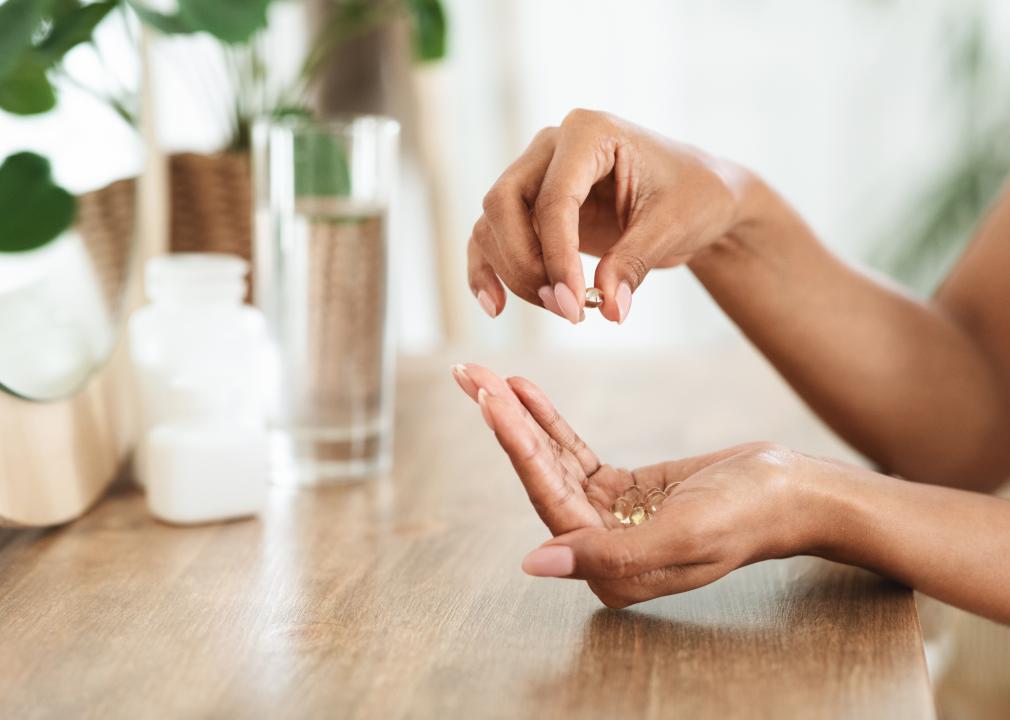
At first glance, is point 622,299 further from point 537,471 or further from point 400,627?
point 400,627

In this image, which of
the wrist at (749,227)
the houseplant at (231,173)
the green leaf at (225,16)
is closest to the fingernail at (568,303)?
the wrist at (749,227)

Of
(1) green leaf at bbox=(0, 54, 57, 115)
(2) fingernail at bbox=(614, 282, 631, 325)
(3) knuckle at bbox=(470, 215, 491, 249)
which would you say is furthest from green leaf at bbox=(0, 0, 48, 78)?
(2) fingernail at bbox=(614, 282, 631, 325)

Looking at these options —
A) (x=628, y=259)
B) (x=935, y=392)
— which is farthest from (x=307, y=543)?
(x=935, y=392)

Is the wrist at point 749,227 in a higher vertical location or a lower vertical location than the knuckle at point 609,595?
higher

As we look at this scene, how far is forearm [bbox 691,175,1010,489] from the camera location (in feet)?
2.99

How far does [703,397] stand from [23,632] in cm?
83

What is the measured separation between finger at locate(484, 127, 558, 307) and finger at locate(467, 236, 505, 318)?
0.03 metres

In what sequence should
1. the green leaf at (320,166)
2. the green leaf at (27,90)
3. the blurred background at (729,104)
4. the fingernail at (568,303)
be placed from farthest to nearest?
the blurred background at (729,104), the green leaf at (320,166), the green leaf at (27,90), the fingernail at (568,303)

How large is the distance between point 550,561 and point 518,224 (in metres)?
0.22

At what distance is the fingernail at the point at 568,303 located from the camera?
64cm

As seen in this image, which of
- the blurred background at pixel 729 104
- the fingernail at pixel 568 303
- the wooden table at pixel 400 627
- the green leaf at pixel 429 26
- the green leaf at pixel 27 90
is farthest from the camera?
the blurred background at pixel 729 104

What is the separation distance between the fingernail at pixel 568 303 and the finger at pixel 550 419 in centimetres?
5

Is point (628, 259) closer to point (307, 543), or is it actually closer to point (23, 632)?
point (307, 543)

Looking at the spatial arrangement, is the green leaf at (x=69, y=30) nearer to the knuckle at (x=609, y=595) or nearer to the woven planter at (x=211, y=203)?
the woven planter at (x=211, y=203)
